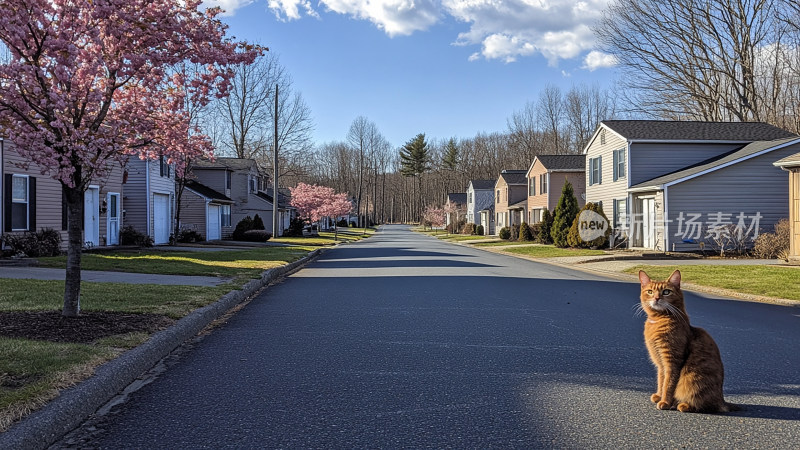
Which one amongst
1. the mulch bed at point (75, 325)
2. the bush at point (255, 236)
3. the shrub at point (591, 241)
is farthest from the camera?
the bush at point (255, 236)

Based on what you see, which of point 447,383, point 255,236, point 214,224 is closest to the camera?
point 447,383

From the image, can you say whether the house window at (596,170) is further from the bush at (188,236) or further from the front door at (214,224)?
the front door at (214,224)

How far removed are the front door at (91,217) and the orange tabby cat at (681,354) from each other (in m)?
22.4

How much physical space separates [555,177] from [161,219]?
2573cm

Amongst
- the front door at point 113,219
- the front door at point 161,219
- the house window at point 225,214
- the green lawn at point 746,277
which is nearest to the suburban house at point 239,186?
the house window at point 225,214

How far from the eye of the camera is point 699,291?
14312 mm

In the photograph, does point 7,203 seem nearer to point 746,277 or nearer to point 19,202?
point 19,202

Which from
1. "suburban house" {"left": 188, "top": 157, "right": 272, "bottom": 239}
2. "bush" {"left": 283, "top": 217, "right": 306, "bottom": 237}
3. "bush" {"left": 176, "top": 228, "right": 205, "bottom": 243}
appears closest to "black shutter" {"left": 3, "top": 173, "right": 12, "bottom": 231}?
"bush" {"left": 176, "top": 228, "right": 205, "bottom": 243}

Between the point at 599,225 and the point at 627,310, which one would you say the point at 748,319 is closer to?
the point at 627,310

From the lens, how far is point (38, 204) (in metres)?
19.1

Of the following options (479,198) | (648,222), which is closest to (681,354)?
(648,222)

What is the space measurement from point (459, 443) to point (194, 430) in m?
1.85

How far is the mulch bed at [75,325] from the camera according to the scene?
670cm

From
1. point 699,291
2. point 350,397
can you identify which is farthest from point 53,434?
point 699,291
